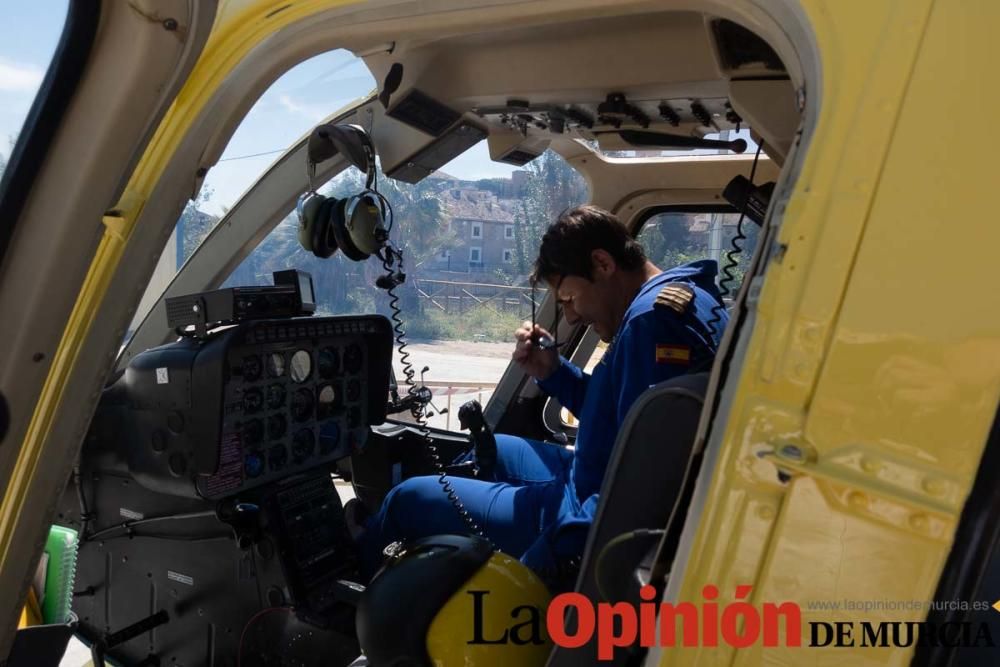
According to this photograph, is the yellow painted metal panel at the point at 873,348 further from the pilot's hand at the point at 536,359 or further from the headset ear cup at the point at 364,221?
the pilot's hand at the point at 536,359

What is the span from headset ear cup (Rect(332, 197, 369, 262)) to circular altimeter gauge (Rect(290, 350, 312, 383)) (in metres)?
0.59

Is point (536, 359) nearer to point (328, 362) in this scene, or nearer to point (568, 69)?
point (328, 362)

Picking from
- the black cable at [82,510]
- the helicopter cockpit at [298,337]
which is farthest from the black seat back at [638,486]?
the black cable at [82,510]

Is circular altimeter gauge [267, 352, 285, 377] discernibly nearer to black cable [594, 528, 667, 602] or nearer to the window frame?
the window frame

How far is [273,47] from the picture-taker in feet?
4.09

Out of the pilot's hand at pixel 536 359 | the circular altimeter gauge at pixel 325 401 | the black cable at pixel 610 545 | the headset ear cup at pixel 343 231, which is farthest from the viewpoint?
the pilot's hand at pixel 536 359

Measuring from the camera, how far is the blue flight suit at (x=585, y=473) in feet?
5.36

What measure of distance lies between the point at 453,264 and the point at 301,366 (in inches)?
32.3

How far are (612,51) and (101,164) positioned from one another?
3.98 ft

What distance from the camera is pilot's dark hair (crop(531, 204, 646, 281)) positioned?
2.23 m

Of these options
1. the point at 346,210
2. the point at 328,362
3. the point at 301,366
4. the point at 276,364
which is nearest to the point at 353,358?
the point at 328,362

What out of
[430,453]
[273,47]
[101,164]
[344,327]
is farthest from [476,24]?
[430,453]

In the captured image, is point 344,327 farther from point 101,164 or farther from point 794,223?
point 794,223

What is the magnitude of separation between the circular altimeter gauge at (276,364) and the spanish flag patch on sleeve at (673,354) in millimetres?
1270
